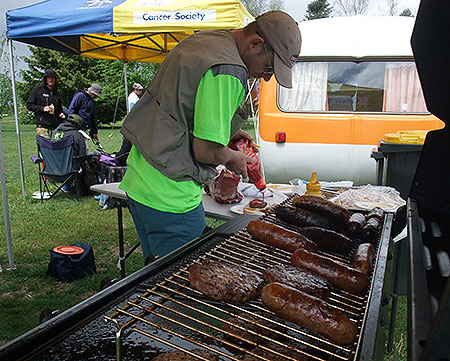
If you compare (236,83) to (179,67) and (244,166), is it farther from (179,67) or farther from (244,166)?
(244,166)

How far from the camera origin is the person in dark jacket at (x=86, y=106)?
9.55 metres

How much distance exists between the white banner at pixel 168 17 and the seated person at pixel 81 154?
312 centimetres

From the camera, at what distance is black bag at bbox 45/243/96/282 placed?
446 centimetres

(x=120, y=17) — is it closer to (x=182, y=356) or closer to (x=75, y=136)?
(x=75, y=136)

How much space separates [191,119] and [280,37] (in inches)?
27.9

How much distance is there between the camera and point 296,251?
1784 millimetres

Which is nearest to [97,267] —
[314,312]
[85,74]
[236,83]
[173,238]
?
[173,238]

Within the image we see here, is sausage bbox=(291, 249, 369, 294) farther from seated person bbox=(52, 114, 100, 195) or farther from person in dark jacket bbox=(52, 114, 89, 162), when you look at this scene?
person in dark jacket bbox=(52, 114, 89, 162)

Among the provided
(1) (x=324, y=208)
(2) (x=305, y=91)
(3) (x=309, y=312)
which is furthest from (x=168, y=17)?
(3) (x=309, y=312)

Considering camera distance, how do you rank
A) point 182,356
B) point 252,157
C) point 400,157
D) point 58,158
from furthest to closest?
point 58,158, point 400,157, point 252,157, point 182,356

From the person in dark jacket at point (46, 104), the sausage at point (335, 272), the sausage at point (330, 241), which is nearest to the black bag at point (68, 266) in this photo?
the sausage at point (330, 241)

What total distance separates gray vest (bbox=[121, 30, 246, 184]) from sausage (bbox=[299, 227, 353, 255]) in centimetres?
74

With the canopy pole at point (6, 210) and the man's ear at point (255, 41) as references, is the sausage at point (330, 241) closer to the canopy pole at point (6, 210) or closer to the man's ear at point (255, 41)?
the man's ear at point (255, 41)

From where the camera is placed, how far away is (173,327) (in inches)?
54.9
